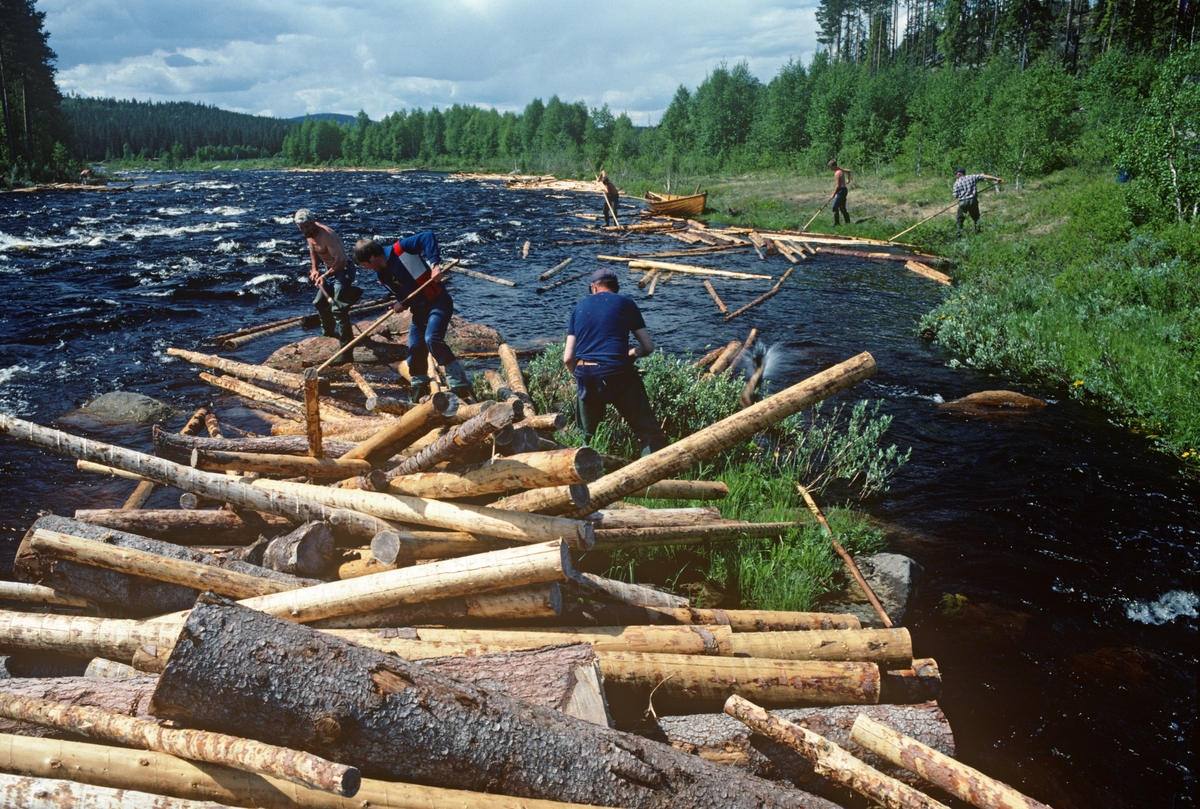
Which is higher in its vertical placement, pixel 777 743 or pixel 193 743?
pixel 193 743

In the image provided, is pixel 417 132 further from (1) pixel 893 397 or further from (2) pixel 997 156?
(1) pixel 893 397

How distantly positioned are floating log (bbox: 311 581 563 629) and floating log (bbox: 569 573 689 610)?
1.12ft

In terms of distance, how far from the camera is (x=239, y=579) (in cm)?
407

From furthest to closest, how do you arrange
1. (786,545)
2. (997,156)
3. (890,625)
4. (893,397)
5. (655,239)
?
1. (997,156)
2. (655,239)
3. (893,397)
4. (786,545)
5. (890,625)

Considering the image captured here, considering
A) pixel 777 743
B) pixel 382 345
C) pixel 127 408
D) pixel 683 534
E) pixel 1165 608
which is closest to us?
pixel 777 743

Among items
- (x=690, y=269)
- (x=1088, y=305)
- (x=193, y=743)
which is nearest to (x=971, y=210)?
(x=690, y=269)

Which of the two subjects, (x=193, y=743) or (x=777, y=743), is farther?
(x=777, y=743)

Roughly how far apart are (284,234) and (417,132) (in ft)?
425

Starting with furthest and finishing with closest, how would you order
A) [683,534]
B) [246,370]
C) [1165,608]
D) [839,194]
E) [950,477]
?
[839,194], [246,370], [950,477], [1165,608], [683,534]

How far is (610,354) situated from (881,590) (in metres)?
3.42

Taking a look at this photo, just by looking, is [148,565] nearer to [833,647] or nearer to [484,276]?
[833,647]

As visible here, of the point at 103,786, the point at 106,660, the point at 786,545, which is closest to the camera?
the point at 103,786

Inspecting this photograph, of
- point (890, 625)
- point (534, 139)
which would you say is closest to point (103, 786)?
point (890, 625)

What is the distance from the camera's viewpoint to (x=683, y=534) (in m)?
5.56
